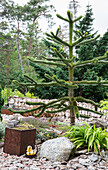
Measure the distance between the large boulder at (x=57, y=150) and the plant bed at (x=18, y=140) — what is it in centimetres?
38

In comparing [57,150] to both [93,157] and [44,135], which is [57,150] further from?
[44,135]

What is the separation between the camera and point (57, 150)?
307 centimetres

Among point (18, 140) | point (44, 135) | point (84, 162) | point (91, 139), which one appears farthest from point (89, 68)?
point (84, 162)

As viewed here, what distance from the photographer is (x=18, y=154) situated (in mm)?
3293

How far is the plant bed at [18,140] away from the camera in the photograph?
3309 millimetres

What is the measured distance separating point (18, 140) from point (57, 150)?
0.80 metres

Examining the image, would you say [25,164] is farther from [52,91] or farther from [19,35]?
[19,35]

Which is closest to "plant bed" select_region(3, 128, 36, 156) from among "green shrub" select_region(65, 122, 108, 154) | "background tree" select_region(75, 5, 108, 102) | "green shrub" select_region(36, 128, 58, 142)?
"green shrub" select_region(36, 128, 58, 142)

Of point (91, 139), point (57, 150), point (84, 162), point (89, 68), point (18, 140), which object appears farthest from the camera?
point (89, 68)

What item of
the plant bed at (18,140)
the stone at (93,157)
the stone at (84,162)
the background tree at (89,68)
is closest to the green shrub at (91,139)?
the stone at (93,157)

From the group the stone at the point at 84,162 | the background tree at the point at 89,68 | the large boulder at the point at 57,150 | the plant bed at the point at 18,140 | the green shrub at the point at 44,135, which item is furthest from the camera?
the background tree at the point at 89,68

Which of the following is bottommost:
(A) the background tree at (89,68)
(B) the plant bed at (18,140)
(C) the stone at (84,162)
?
(C) the stone at (84,162)

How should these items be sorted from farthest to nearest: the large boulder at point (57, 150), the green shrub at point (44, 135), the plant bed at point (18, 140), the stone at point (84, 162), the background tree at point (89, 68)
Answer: the background tree at point (89, 68)
the green shrub at point (44, 135)
the plant bed at point (18, 140)
the large boulder at point (57, 150)
the stone at point (84, 162)

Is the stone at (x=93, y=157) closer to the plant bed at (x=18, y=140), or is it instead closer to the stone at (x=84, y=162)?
the stone at (x=84, y=162)
